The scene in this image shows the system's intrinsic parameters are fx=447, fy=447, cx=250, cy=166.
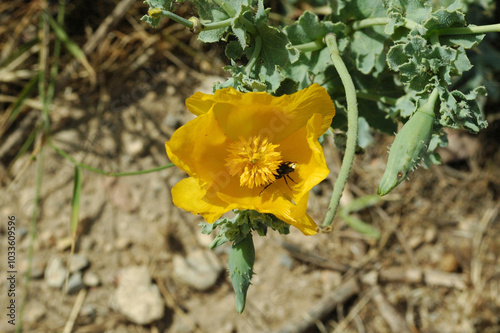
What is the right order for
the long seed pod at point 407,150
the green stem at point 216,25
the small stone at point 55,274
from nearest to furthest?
the long seed pod at point 407,150
the green stem at point 216,25
the small stone at point 55,274

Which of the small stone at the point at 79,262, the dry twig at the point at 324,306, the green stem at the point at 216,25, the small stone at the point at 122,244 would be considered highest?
the green stem at the point at 216,25

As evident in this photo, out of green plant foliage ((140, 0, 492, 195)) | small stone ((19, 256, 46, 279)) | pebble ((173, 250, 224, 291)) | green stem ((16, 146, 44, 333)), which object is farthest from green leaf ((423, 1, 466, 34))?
small stone ((19, 256, 46, 279))

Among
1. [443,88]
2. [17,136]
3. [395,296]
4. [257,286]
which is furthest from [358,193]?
[17,136]

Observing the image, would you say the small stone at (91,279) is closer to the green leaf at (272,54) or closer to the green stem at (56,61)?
the green stem at (56,61)

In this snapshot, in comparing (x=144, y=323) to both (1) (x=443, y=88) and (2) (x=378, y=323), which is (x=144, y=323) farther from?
(1) (x=443, y=88)

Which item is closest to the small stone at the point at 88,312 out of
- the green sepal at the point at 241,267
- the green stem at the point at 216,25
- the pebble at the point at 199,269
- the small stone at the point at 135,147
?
the pebble at the point at 199,269

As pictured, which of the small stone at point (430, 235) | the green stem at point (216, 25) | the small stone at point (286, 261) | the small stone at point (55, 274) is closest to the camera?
the green stem at point (216, 25)

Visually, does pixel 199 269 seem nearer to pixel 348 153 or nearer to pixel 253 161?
pixel 253 161

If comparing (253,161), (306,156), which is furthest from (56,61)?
(306,156)
